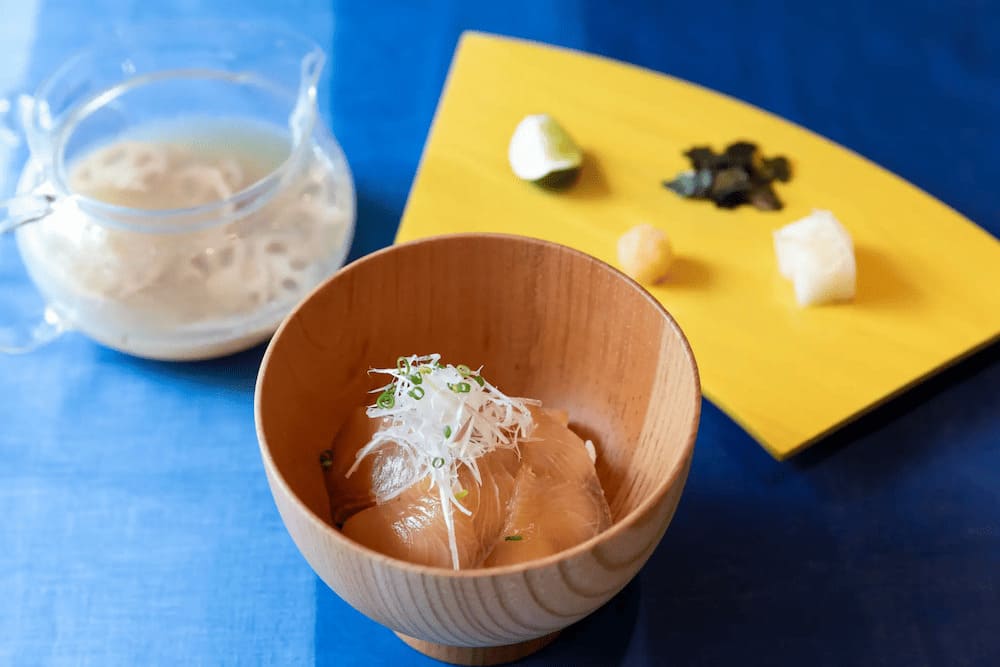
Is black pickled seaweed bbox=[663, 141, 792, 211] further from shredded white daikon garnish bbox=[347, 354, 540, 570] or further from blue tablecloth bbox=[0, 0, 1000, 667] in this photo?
shredded white daikon garnish bbox=[347, 354, 540, 570]

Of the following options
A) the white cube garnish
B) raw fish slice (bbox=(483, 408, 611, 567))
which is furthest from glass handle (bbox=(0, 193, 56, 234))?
the white cube garnish

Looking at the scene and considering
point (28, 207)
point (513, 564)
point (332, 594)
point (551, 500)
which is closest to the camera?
point (513, 564)

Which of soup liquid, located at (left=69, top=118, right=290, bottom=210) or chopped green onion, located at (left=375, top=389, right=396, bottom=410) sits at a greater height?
chopped green onion, located at (left=375, top=389, right=396, bottom=410)

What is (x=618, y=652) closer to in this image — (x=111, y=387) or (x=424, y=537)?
(x=424, y=537)

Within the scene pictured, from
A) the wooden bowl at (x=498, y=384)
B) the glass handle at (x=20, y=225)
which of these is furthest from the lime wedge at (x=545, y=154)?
the glass handle at (x=20, y=225)

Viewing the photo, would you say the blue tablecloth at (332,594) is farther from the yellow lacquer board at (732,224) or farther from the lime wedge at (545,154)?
the lime wedge at (545,154)

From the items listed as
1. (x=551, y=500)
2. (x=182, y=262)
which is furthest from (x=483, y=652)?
(x=182, y=262)

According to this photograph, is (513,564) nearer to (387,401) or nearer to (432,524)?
(432,524)

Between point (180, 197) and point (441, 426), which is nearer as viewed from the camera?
point (441, 426)
